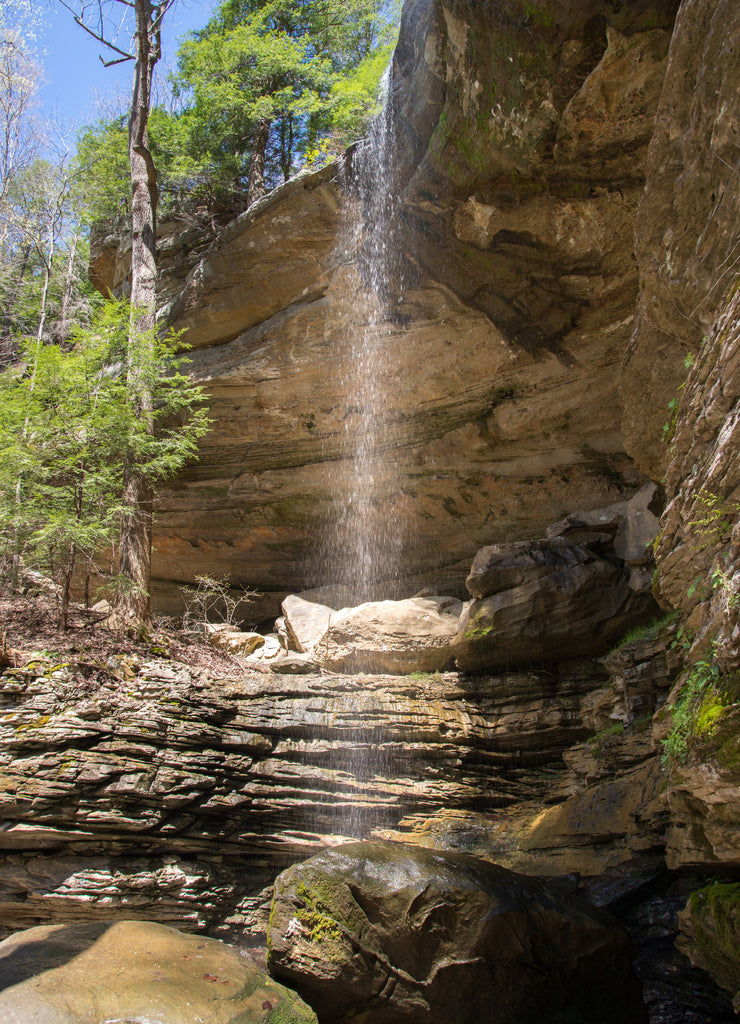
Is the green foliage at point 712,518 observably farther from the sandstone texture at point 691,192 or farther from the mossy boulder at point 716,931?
the mossy boulder at point 716,931

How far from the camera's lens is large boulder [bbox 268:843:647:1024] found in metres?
4.83

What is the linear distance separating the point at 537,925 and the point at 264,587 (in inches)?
411

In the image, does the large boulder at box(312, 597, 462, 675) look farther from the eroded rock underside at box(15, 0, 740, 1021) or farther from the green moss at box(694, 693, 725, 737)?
the green moss at box(694, 693, 725, 737)

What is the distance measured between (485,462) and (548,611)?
366 cm

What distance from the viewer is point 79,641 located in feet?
26.8

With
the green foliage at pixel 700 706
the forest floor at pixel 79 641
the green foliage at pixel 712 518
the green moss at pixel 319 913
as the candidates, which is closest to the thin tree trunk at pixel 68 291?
the forest floor at pixel 79 641

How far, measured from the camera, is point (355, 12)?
49.1ft

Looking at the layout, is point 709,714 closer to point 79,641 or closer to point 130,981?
point 130,981

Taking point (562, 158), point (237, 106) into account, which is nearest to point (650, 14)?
point (562, 158)

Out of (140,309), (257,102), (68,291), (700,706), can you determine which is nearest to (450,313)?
(140,309)

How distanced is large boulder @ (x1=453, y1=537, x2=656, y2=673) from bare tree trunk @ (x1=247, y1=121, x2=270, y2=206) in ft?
31.6

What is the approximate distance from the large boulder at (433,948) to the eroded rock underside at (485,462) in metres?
1.04

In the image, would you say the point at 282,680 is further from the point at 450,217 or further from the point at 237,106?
the point at 237,106

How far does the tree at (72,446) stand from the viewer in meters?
8.54
